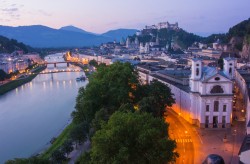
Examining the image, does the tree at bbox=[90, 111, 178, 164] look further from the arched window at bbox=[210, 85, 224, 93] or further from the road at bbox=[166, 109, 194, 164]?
the arched window at bbox=[210, 85, 224, 93]

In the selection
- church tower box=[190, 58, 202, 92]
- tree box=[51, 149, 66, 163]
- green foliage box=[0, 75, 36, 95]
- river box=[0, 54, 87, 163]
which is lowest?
river box=[0, 54, 87, 163]

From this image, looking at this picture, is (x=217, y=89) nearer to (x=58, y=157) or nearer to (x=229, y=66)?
(x=229, y=66)

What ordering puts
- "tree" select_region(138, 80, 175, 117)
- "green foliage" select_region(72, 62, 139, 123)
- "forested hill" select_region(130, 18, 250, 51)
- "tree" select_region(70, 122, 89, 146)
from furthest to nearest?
"forested hill" select_region(130, 18, 250, 51) < "green foliage" select_region(72, 62, 139, 123) < "tree" select_region(138, 80, 175, 117) < "tree" select_region(70, 122, 89, 146)

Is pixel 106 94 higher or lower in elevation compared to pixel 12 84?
higher

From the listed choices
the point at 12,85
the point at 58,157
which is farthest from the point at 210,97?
the point at 12,85

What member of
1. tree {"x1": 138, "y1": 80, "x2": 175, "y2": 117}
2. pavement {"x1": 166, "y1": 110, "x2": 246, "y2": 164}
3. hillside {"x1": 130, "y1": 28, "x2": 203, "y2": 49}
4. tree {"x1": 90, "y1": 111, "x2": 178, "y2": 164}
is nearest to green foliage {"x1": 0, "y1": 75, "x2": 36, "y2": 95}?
tree {"x1": 138, "y1": 80, "x2": 175, "y2": 117}

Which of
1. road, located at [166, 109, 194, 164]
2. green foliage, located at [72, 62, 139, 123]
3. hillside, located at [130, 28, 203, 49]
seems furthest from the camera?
hillside, located at [130, 28, 203, 49]

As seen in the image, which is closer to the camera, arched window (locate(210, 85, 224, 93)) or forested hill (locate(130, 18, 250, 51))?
arched window (locate(210, 85, 224, 93))
